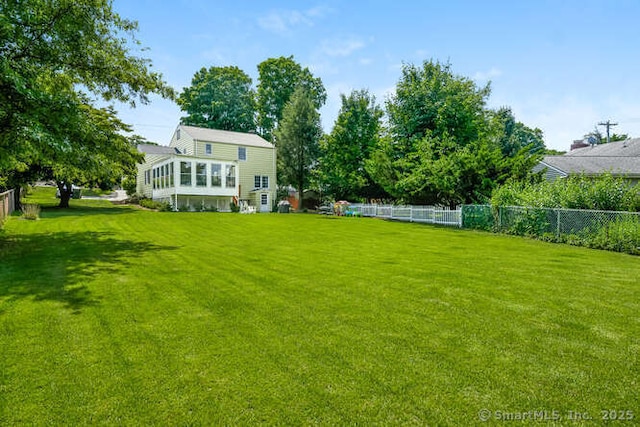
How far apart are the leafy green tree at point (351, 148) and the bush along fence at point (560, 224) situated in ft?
39.2

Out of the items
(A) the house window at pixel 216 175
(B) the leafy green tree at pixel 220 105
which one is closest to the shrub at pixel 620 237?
(A) the house window at pixel 216 175

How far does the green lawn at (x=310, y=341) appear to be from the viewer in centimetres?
246

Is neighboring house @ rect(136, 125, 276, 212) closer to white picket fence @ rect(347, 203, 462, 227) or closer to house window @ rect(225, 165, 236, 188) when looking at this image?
house window @ rect(225, 165, 236, 188)

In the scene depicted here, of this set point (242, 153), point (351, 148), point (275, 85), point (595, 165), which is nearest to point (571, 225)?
point (595, 165)

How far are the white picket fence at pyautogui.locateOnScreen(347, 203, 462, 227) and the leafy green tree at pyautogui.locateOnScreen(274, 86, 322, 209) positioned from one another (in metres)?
7.87

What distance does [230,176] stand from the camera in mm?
26562

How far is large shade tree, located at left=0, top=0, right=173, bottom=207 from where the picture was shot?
7227mm

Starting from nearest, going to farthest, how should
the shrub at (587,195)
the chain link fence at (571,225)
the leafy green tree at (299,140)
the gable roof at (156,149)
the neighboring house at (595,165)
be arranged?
the chain link fence at (571,225), the shrub at (587,195), the neighboring house at (595,165), the leafy green tree at (299,140), the gable roof at (156,149)

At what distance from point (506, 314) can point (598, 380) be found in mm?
1493

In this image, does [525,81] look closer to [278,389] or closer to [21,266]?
[278,389]

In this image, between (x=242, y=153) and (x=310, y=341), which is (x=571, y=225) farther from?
(x=242, y=153)

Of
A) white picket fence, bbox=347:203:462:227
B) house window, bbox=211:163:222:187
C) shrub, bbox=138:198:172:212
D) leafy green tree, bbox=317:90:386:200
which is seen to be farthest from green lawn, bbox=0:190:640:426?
leafy green tree, bbox=317:90:386:200

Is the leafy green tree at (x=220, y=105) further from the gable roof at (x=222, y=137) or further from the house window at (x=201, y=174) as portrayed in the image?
the house window at (x=201, y=174)

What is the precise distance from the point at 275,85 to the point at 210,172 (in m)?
24.6
